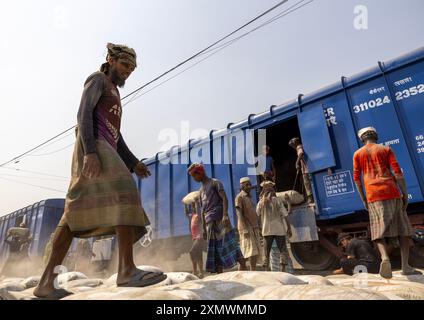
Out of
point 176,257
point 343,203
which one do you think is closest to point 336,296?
point 343,203

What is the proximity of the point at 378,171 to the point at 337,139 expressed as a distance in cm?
173

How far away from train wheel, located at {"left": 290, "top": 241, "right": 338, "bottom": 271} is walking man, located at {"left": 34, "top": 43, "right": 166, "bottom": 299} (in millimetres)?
3883

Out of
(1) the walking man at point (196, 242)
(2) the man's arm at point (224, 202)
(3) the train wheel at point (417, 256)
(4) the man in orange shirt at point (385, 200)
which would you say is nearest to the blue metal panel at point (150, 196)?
(1) the walking man at point (196, 242)

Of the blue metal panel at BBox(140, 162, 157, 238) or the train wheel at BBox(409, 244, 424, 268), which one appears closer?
the train wheel at BBox(409, 244, 424, 268)

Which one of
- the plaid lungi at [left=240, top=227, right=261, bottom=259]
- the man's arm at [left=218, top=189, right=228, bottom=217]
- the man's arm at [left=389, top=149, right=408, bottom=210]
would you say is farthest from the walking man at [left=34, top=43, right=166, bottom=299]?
the plaid lungi at [left=240, top=227, right=261, bottom=259]

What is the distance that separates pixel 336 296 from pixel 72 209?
1484 millimetres

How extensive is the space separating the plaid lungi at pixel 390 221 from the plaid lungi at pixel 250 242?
1.79m

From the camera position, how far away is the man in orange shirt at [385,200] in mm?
3078

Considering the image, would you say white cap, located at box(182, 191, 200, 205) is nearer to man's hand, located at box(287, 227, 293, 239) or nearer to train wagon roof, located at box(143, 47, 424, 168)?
train wagon roof, located at box(143, 47, 424, 168)

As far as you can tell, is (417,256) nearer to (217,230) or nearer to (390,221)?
(390,221)

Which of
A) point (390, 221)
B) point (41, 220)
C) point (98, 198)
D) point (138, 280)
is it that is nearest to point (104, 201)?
point (98, 198)

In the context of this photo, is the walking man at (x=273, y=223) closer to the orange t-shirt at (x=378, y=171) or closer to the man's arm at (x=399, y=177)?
the orange t-shirt at (x=378, y=171)

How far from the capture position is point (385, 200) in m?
3.19

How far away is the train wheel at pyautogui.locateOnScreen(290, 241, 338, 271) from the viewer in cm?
497
